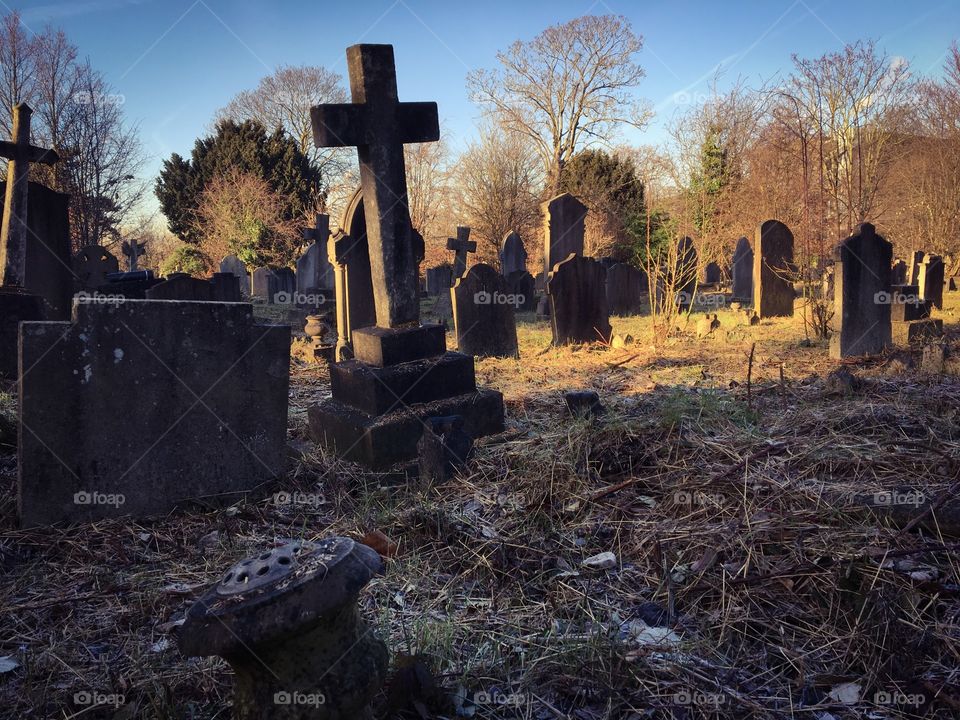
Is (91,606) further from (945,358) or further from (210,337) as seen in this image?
(945,358)

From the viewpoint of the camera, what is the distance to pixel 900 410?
436 centimetres

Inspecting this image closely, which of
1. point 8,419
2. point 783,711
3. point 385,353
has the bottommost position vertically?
point 783,711

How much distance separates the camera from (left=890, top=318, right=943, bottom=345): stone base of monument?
9062mm

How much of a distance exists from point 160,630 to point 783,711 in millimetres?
2321

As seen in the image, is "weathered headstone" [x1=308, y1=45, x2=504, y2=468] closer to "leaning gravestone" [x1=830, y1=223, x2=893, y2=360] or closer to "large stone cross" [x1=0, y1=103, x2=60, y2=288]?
"large stone cross" [x1=0, y1=103, x2=60, y2=288]

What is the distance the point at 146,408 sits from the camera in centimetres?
373

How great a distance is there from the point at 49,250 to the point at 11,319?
2.62 meters

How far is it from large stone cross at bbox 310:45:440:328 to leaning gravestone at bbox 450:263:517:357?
4535 millimetres

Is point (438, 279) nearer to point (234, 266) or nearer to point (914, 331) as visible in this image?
point (234, 266)

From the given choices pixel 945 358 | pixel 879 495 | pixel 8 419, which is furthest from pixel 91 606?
pixel 945 358

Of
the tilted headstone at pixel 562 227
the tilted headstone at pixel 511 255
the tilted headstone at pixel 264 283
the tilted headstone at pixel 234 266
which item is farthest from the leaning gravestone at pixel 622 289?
the tilted headstone at pixel 234 266

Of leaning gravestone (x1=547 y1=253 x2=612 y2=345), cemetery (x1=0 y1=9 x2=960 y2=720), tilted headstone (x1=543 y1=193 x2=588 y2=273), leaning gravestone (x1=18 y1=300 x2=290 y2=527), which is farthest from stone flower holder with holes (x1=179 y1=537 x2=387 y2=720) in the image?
tilted headstone (x1=543 y1=193 x2=588 y2=273)

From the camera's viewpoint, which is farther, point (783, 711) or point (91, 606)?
point (91, 606)

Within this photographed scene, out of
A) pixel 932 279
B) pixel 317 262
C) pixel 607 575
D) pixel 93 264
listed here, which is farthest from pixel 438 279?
pixel 607 575
